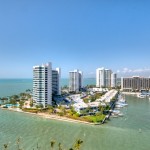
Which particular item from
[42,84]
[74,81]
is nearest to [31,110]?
[42,84]

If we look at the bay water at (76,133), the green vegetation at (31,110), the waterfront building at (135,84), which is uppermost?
the waterfront building at (135,84)

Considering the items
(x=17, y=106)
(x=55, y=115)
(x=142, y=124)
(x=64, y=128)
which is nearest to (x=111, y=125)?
(x=142, y=124)

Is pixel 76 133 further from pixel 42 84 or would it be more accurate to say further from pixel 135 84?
pixel 135 84

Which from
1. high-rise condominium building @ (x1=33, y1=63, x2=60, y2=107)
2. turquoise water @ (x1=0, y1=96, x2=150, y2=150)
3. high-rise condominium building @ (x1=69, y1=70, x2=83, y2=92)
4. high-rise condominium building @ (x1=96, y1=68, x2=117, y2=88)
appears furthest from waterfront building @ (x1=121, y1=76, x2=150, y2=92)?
turquoise water @ (x1=0, y1=96, x2=150, y2=150)

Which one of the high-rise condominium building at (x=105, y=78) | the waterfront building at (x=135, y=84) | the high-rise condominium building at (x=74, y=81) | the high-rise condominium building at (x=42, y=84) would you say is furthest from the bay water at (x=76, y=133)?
the high-rise condominium building at (x=105, y=78)

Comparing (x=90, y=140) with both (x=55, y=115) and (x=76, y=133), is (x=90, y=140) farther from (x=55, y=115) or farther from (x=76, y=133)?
(x=55, y=115)

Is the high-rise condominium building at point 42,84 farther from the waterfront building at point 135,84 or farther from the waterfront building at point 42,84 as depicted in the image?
the waterfront building at point 135,84

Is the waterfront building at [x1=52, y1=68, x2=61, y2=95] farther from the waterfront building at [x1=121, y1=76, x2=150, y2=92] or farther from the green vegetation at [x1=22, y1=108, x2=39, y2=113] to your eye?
the waterfront building at [x1=121, y1=76, x2=150, y2=92]

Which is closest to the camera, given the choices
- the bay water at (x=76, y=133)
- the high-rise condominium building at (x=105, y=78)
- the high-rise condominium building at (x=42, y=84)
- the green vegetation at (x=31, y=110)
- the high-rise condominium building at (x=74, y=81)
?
the bay water at (x=76, y=133)
